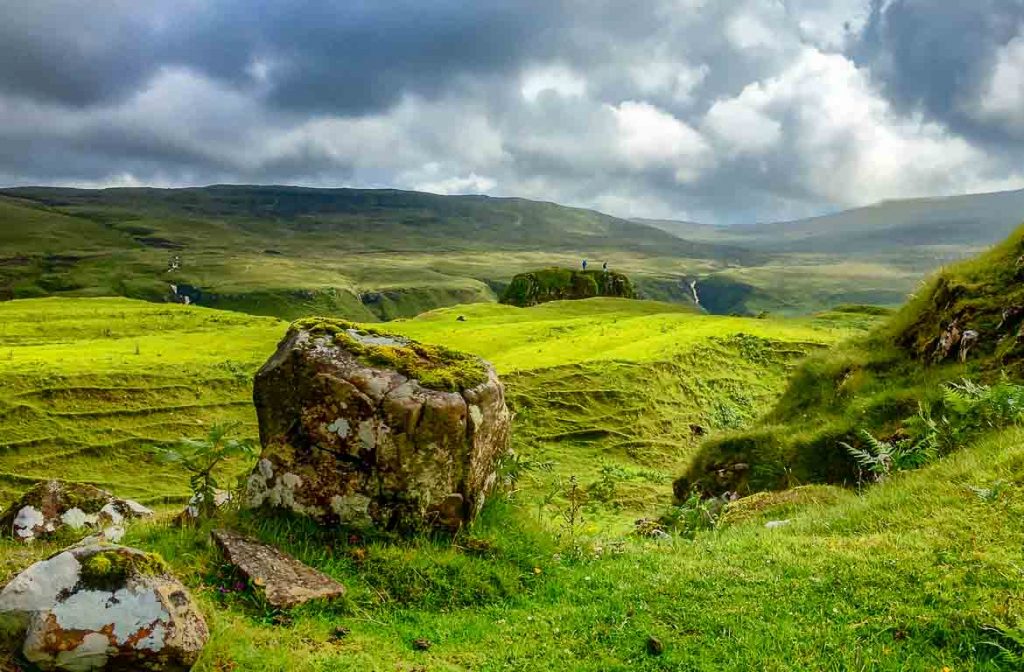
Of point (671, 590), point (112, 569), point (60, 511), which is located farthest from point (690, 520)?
point (60, 511)

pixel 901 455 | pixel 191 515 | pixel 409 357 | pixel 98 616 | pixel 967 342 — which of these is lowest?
pixel 191 515

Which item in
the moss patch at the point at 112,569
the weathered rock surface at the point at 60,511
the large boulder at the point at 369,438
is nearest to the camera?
the moss patch at the point at 112,569

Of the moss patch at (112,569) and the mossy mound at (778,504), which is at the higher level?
the moss patch at (112,569)

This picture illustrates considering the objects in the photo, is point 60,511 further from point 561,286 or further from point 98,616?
point 561,286

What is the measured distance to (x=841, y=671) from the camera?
776 cm

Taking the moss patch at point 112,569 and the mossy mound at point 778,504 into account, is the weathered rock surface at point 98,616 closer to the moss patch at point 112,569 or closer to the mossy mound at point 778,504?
the moss patch at point 112,569

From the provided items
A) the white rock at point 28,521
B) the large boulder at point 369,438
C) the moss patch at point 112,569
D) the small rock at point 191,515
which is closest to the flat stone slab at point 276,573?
the small rock at point 191,515

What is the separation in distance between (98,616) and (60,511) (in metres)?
9.97

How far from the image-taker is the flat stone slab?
9.58 meters

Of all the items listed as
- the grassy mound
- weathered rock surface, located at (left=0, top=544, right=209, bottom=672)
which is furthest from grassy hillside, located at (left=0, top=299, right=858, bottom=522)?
weathered rock surface, located at (left=0, top=544, right=209, bottom=672)

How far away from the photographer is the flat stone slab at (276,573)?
377 inches

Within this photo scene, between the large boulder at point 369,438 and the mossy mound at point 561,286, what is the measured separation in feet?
373

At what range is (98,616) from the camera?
24.3 feet

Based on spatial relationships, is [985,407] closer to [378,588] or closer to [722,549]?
[722,549]
